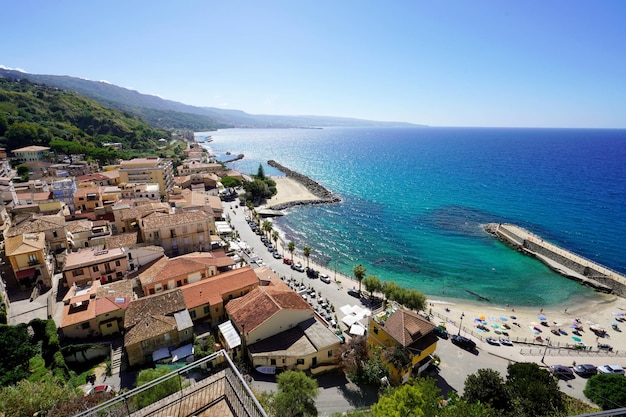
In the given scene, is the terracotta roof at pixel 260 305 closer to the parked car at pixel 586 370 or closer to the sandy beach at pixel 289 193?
the parked car at pixel 586 370

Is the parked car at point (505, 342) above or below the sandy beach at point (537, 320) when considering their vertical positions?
above

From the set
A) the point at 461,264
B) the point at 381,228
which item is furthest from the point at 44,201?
the point at 461,264

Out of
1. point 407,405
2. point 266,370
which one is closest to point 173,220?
point 266,370

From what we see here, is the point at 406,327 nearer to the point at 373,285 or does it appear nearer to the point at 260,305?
the point at 373,285

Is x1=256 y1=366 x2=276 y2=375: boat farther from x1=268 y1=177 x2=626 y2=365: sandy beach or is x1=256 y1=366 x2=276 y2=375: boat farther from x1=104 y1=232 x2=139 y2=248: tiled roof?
x1=104 y1=232 x2=139 y2=248: tiled roof

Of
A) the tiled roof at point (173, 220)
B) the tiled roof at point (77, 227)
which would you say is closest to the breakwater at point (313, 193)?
the tiled roof at point (173, 220)

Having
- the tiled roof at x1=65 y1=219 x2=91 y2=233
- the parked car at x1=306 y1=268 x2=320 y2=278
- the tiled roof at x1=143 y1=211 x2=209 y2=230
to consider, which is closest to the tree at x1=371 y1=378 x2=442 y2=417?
the parked car at x1=306 y1=268 x2=320 y2=278
